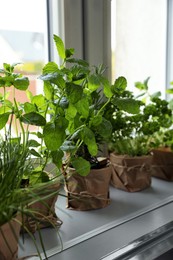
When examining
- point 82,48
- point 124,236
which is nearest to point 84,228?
point 124,236

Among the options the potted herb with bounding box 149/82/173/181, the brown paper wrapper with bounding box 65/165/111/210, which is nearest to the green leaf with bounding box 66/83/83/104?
the brown paper wrapper with bounding box 65/165/111/210

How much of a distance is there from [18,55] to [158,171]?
591 millimetres

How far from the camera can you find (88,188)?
802 mm

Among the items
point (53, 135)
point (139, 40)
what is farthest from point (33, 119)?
point (139, 40)

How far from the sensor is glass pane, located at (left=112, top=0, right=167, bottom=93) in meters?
1.20

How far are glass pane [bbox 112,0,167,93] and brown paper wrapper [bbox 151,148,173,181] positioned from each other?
0.32m

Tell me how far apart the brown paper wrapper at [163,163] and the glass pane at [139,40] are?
320 mm

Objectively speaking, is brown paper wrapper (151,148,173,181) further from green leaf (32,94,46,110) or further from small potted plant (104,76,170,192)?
green leaf (32,94,46,110)

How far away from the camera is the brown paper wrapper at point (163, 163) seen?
1.04 metres

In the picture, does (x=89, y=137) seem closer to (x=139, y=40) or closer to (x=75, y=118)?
(x=75, y=118)

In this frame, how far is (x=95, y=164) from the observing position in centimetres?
83

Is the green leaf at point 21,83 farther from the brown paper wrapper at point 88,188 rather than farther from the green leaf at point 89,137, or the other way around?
the brown paper wrapper at point 88,188

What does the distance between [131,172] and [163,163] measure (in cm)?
17

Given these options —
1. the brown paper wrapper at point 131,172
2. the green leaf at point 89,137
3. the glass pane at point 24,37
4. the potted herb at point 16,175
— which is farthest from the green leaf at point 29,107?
the brown paper wrapper at point 131,172
